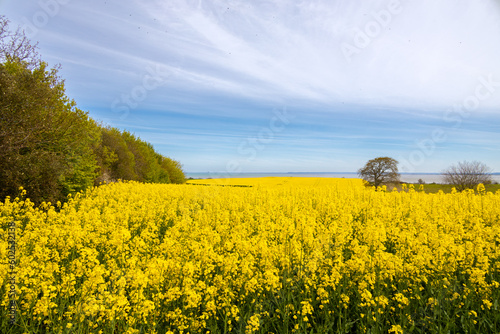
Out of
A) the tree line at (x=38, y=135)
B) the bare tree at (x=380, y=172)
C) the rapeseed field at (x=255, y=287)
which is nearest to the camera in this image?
the rapeseed field at (x=255, y=287)

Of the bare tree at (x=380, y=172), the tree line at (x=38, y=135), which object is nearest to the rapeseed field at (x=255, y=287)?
the tree line at (x=38, y=135)

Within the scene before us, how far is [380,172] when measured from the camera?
79.7 feet

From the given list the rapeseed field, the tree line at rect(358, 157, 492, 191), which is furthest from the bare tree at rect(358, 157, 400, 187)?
the rapeseed field

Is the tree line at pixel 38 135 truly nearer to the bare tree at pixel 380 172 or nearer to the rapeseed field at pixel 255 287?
the rapeseed field at pixel 255 287

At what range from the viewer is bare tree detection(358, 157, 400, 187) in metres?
24.0

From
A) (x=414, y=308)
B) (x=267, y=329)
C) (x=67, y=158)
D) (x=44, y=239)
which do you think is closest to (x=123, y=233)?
(x=44, y=239)

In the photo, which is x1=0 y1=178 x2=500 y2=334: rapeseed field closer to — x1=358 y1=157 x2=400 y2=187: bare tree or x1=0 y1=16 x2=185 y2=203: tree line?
x1=0 y1=16 x2=185 y2=203: tree line

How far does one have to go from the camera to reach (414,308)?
4.34 m

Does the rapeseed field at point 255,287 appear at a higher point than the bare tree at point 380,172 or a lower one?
lower

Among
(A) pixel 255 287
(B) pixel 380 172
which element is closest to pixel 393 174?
(B) pixel 380 172

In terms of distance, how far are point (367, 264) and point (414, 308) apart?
0.90 meters

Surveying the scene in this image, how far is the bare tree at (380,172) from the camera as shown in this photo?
24047mm

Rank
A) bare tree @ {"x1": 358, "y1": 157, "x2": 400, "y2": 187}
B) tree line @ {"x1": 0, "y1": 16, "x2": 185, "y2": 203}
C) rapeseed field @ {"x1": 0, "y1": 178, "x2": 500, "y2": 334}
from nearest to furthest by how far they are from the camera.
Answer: rapeseed field @ {"x1": 0, "y1": 178, "x2": 500, "y2": 334} → tree line @ {"x1": 0, "y1": 16, "x2": 185, "y2": 203} → bare tree @ {"x1": 358, "y1": 157, "x2": 400, "y2": 187}

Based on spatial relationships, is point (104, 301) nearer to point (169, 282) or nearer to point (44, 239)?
point (169, 282)
